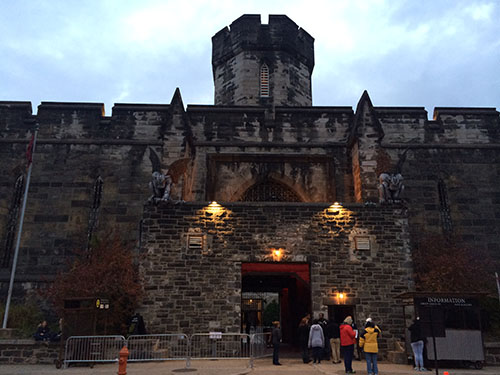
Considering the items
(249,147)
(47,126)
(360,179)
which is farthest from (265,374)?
(47,126)

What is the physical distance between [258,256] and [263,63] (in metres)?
13.0

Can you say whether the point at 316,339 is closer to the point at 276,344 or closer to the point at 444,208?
the point at 276,344

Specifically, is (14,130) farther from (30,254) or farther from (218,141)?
(218,141)

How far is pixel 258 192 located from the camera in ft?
61.5

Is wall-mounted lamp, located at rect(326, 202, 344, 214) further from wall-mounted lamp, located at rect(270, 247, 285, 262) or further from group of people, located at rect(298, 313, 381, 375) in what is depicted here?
group of people, located at rect(298, 313, 381, 375)

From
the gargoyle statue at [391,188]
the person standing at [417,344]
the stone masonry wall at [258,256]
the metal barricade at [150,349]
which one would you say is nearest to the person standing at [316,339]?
the stone masonry wall at [258,256]

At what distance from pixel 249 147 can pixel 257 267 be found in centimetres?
581

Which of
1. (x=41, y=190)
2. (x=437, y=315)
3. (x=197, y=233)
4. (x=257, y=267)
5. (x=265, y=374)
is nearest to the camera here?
(x=265, y=374)

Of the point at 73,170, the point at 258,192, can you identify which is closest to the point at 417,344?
the point at 258,192

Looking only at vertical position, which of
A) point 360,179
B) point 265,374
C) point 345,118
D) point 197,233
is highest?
point 345,118

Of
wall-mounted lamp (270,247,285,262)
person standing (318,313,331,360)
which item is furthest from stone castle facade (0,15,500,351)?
person standing (318,313,331,360)

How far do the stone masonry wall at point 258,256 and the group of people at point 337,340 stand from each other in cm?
130

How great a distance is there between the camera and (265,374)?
8859 millimetres

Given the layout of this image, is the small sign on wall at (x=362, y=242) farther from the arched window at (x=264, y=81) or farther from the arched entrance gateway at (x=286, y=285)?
the arched window at (x=264, y=81)
